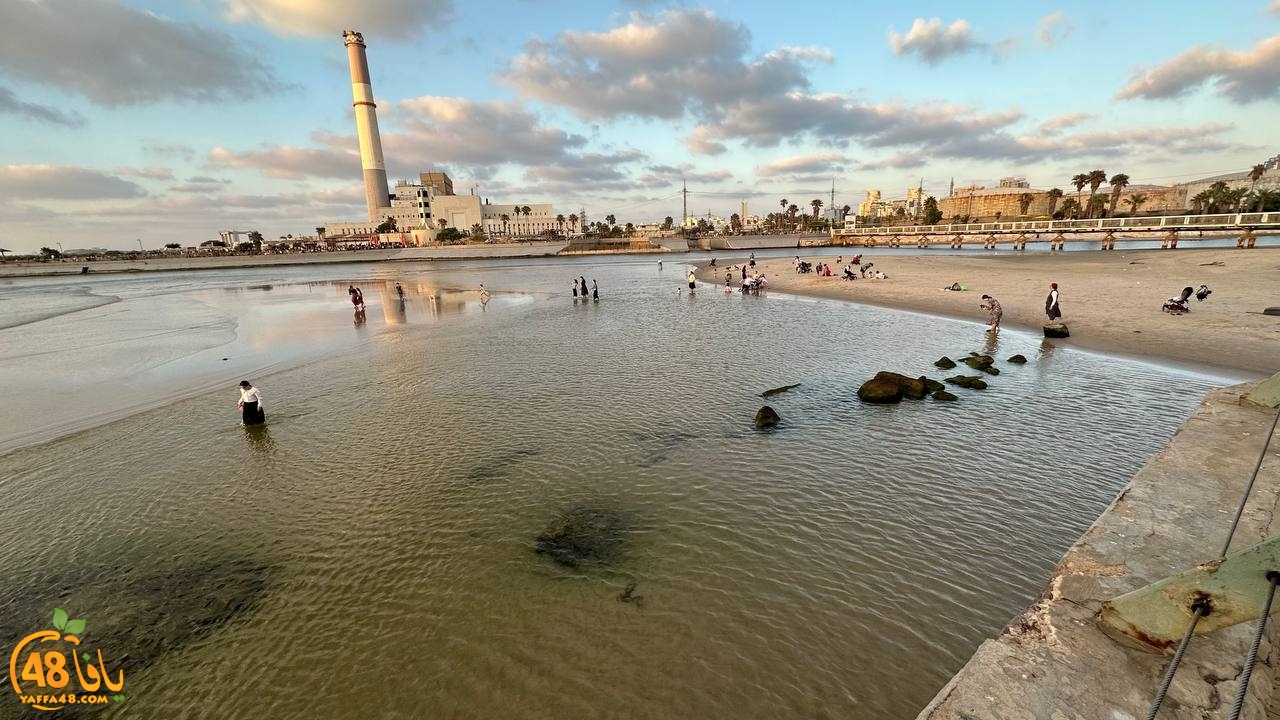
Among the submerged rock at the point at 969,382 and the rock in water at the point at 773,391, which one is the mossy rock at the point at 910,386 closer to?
the submerged rock at the point at 969,382

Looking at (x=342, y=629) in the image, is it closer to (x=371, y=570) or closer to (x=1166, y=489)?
(x=371, y=570)

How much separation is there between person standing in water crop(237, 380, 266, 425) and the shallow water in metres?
0.54

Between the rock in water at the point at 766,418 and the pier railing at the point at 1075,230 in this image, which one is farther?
the pier railing at the point at 1075,230

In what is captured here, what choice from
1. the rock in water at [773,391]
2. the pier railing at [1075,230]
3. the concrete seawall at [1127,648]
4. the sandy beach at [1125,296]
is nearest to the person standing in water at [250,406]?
the rock in water at [773,391]

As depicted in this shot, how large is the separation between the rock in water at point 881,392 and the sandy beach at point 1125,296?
13456 mm

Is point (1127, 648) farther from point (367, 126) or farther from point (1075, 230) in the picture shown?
point (367, 126)

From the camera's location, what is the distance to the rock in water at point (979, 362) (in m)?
19.8

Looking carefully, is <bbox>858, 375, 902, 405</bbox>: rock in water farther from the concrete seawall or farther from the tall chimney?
the tall chimney

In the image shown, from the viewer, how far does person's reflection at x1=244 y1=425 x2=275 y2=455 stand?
1439 cm

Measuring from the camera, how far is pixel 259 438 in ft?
49.9

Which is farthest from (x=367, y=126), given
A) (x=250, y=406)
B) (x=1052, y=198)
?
(x=1052, y=198)

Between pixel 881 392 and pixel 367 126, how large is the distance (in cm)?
22202

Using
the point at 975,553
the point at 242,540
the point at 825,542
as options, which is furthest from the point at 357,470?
the point at 975,553

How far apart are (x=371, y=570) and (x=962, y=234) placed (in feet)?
469
